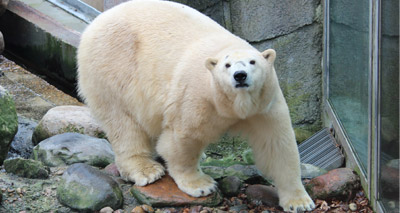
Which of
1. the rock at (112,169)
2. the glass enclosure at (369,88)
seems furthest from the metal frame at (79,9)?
the glass enclosure at (369,88)

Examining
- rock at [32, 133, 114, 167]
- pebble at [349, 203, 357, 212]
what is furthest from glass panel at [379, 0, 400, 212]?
rock at [32, 133, 114, 167]

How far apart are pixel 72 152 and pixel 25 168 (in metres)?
0.54

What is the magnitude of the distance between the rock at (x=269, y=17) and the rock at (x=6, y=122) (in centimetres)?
239

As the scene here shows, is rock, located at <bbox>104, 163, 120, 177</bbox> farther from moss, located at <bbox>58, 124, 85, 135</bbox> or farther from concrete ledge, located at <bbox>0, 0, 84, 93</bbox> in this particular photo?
concrete ledge, located at <bbox>0, 0, 84, 93</bbox>

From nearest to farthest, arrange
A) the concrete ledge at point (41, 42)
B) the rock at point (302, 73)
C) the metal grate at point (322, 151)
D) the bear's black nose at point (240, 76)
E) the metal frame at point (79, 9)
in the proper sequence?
1. the bear's black nose at point (240, 76)
2. the metal grate at point (322, 151)
3. the rock at point (302, 73)
4. the concrete ledge at point (41, 42)
5. the metal frame at point (79, 9)

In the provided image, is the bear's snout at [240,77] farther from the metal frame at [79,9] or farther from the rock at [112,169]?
the metal frame at [79,9]

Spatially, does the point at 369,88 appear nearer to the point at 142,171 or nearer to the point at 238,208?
the point at 238,208

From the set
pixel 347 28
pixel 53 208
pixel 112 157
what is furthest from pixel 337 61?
pixel 53 208

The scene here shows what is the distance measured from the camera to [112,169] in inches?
180

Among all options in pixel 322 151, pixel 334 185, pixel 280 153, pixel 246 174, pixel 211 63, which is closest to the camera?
pixel 211 63

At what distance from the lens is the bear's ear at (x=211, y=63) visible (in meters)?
3.47

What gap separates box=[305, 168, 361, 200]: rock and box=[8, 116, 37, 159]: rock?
271cm

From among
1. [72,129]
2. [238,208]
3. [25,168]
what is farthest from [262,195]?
[72,129]

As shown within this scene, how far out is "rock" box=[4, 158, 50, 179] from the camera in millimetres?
4180
